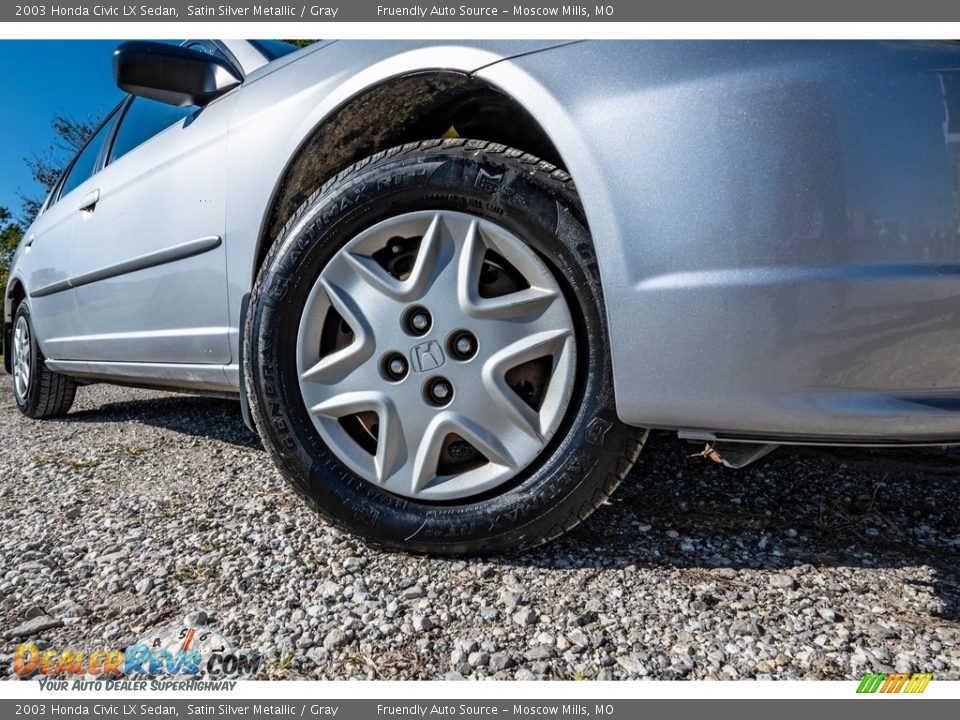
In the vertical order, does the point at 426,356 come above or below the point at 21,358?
above

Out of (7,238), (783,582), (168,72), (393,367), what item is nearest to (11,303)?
(168,72)

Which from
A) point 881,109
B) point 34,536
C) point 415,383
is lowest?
point 34,536

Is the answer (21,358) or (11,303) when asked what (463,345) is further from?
(11,303)

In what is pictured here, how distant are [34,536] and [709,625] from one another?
1600mm

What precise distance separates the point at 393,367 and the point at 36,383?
10.0 ft

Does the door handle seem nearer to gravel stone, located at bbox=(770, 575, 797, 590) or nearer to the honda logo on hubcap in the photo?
the honda logo on hubcap

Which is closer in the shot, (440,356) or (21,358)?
(440,356)

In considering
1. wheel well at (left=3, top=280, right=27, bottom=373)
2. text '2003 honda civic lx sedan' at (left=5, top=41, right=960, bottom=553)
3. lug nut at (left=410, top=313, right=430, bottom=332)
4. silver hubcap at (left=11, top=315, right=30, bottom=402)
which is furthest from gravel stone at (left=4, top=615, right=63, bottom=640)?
wheel well at (left=3, top=280, right=27, bottom=373)

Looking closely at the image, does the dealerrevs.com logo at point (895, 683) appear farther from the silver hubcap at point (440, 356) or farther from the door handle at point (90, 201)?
the door handle at point (90, 201)

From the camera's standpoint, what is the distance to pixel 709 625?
1.00 meters

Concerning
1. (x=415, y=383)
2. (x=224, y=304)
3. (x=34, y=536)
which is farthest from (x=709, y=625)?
(x=34, y=536)

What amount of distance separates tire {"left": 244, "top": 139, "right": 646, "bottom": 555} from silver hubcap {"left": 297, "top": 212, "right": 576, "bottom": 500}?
2 centimetres

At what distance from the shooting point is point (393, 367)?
1.27 metres

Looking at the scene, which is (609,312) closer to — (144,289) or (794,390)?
(794,390)
